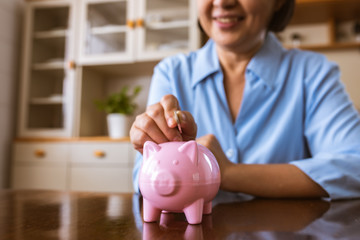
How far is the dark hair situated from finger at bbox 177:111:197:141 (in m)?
0.77

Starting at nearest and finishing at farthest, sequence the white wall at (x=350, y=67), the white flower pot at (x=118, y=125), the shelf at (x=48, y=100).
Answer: the white flower pot at (x=118, y=125) → the white wall at (x=350, y=67) → the shelf at (x=48, y=100)

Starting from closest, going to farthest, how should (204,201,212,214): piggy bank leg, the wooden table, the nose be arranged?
1. the wooden table
2. (204,201,212,214): piggy bank leg
3. the nose

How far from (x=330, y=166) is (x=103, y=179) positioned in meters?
1.85

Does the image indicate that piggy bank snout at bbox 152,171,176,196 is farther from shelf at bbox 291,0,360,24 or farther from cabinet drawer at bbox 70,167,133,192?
shelf at bbox 291,0,360,24

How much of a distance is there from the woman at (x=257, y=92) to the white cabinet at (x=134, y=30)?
139 cm

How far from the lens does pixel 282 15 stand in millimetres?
1135

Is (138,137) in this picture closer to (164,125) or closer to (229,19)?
(164,125)

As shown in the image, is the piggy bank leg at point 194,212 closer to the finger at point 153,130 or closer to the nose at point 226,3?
the finger at point 153,130

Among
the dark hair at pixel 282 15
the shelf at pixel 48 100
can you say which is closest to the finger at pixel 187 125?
the dark hair at pixel 282 15

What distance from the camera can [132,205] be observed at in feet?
1.91

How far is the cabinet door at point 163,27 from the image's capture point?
245 cm

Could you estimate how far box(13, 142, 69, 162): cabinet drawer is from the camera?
2.45 meters

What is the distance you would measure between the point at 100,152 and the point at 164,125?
1.90 m

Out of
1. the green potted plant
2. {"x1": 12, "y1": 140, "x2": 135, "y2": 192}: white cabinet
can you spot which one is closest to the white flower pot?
the green potted plant
